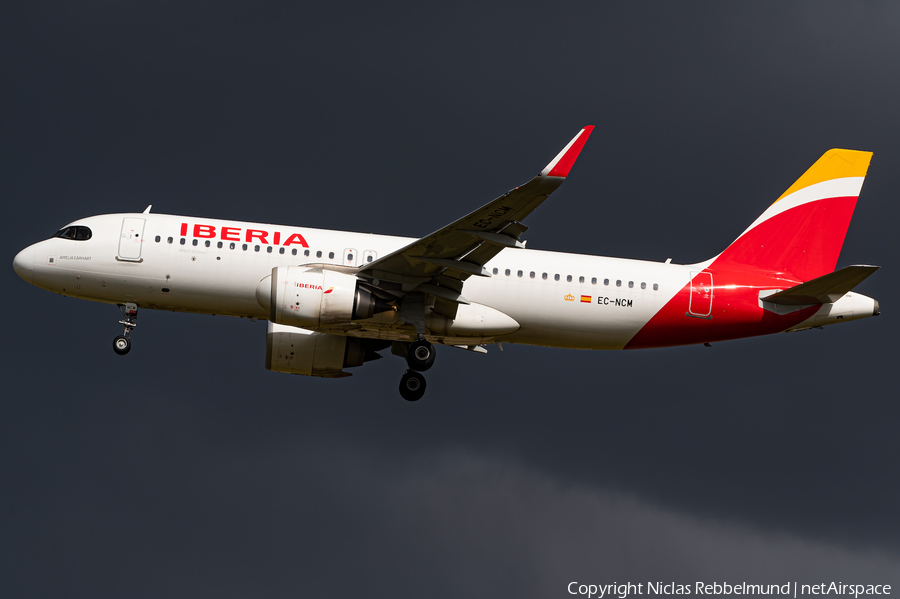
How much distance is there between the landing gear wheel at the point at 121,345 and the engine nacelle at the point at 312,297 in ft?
18.6

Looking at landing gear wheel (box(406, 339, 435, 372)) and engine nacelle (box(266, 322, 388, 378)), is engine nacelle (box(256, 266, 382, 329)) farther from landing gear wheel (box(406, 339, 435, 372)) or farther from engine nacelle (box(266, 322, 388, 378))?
engine nacelle (box(266, 322, 388, 378))

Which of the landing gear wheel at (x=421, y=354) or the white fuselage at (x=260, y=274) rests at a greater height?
the white fuselage at (x=260, y=274)

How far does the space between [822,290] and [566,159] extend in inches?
479

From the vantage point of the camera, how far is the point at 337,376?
34.7 metres

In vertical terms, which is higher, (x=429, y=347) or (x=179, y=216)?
(x=179, y=216)

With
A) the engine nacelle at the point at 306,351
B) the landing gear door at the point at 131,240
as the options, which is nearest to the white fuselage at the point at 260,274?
the landing gear door at the point at 131,240

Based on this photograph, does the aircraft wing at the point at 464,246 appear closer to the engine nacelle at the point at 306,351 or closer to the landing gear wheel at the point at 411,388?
the landing gear wheel at the point at 411,388

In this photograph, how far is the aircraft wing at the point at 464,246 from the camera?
2444 cm

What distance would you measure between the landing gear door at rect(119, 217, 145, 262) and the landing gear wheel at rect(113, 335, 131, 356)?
2.78m

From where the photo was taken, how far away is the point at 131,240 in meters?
31.0

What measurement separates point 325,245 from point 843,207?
747 inches

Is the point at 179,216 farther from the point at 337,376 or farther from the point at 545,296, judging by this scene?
the point at 545,296

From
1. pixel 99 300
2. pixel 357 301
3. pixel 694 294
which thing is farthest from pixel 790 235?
pixel 99 300

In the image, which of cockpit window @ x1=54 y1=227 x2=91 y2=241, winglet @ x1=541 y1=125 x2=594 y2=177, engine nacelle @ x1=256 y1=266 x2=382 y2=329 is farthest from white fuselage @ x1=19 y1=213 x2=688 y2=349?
winglet @ x1=541 y1=125 x2=594 y2=177
